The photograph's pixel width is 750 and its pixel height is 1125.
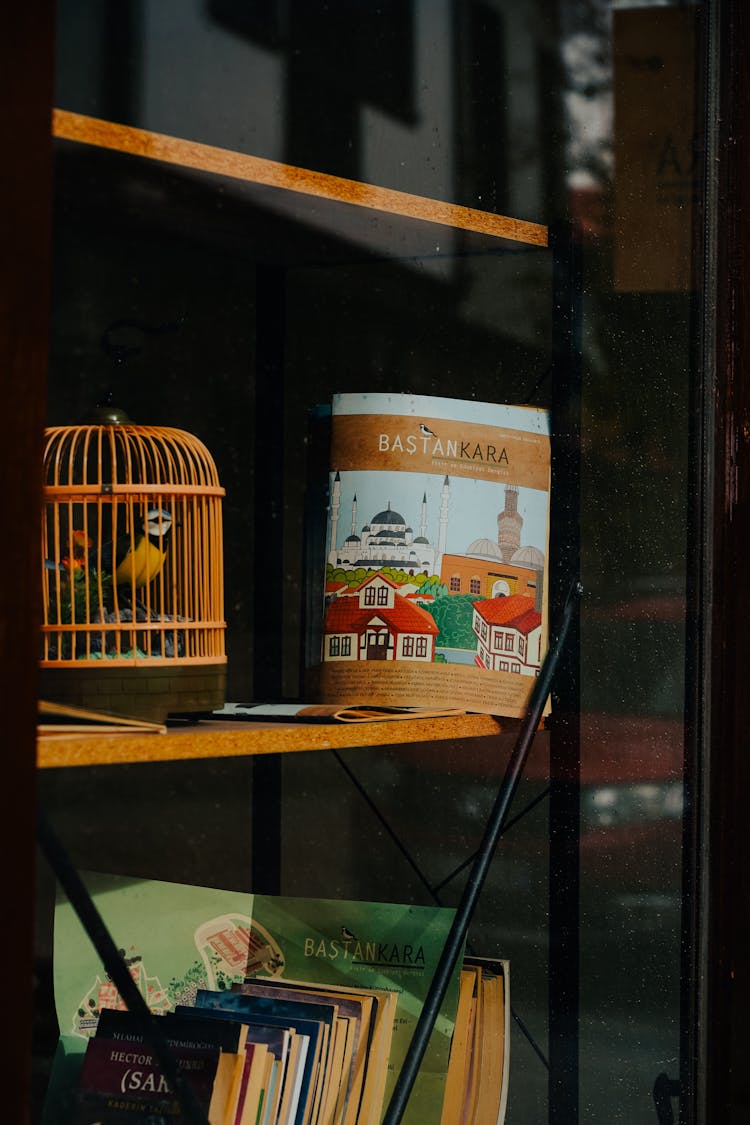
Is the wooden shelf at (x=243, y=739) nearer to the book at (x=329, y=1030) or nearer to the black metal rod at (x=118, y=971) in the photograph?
the black metal rod at (x=118, y=971)

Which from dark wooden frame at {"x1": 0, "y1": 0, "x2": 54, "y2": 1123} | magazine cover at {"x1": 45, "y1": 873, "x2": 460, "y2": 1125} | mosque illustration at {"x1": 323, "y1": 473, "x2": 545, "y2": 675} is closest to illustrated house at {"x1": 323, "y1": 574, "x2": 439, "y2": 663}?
mosque illustration at {"x1": 323, "y1": 473, "x2": 545, "y2": 675}

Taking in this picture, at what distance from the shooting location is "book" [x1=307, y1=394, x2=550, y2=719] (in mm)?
1017

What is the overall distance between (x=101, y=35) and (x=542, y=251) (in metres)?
0.46

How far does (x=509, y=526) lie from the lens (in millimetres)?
1066

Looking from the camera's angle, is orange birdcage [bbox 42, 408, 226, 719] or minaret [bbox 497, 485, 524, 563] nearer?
orange birdcage [bbox 42, 408, 226, 719]

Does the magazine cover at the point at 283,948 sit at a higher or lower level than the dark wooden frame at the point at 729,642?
lower

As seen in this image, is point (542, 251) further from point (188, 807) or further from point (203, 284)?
point (188, 807)

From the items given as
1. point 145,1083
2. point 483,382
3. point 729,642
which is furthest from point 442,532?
point 145,1083

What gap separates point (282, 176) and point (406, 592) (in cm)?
34

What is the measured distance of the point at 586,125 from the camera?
1077 millimetres

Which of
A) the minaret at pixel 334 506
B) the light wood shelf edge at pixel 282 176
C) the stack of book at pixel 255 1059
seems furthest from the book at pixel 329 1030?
the light wood shelf edge at pixel 282 176

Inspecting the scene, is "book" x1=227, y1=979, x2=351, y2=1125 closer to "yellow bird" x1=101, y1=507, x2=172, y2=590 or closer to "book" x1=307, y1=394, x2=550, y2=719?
"book" x1=307, y1=394, x2=550, y2=719

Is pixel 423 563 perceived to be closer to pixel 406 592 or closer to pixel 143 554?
pixel 406 592

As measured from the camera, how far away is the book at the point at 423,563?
1.02m
